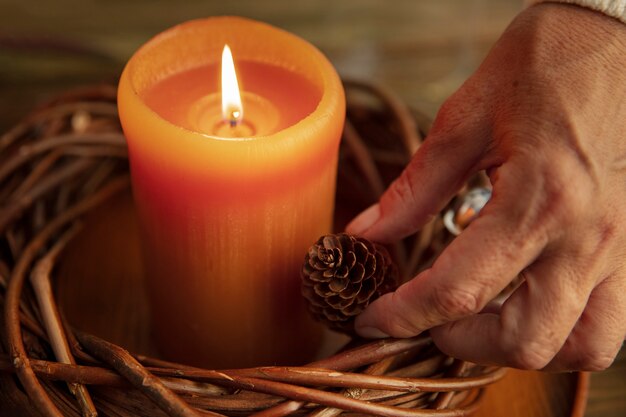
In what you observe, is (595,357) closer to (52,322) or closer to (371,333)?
(371,333)

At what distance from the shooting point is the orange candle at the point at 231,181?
1.57ft

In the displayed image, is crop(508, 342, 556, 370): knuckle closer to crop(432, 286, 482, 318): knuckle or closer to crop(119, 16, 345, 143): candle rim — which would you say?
crop(432, 286, 482, 318): knuckle

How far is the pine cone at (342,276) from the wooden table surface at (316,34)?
16.2 inches

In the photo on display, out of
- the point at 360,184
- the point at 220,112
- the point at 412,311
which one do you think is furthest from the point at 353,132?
the point at 412,311

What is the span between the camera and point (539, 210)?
1.39ft

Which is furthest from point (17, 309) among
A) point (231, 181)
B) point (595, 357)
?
point (595, 357)

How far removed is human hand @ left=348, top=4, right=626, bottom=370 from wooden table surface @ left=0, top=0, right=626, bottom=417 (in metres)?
0.39

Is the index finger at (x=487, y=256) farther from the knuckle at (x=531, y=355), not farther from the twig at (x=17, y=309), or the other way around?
the twig at (x=17, y=309)

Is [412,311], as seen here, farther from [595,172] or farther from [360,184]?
[360,184]

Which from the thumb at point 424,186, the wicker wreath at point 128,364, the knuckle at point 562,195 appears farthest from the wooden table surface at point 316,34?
the knuckle at point 562,195

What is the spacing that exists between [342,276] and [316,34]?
2.09ft

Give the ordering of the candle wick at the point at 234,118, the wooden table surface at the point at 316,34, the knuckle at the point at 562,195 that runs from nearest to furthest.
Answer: the knuckle at the point at 562,195
the candle wick at the point at 234,118
the wooden table surface at the point at 316,34

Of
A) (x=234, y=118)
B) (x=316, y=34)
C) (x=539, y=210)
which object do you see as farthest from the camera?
(x=316, y=34)

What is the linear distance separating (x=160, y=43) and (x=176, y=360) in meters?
0.25
